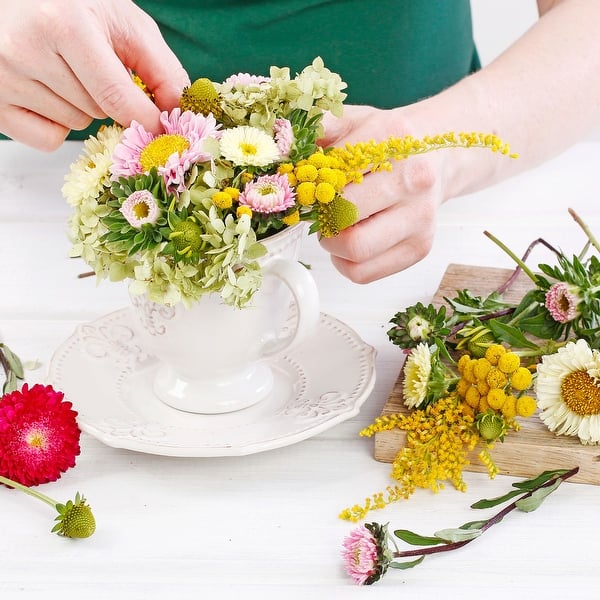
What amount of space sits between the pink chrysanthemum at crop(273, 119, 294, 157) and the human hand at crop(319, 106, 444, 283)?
100 mm

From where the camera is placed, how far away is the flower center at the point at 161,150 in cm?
68

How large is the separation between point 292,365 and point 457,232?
1.33 ft

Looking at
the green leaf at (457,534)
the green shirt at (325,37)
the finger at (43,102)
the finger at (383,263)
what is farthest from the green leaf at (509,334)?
the green shirt at (325,37)

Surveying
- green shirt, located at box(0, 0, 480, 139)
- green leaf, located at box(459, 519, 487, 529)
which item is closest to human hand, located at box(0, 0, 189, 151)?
green leaf, located at box(459, 519, 487, 529)

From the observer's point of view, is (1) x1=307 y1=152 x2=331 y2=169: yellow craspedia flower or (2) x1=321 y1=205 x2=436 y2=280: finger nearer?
(1) x1=307 y1=152 x2=331 y2=169: yellow craspedia flower

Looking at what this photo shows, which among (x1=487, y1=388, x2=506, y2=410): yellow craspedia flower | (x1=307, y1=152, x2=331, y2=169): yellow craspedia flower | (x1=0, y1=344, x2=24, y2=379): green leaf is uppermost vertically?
(x1=307, y1=152, x2=331, y2=169): yellow craspedia flower

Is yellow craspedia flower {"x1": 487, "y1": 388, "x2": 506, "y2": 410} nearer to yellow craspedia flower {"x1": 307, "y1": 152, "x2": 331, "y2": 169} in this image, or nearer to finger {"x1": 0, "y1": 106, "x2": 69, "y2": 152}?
yellow craspedia flower {"x1": 307, "y1": 152, "x2": 331, "y2": 169}

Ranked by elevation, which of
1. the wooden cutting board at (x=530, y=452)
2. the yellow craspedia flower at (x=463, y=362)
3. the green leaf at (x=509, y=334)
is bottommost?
the wooden cutting board at (x=530, y=452)

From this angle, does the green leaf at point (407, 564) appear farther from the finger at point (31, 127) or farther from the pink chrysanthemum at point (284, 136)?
the finger at point (31, 127)

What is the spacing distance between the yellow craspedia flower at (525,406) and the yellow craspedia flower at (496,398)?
0.5 inches

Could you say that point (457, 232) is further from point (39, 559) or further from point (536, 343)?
point (39, 559)

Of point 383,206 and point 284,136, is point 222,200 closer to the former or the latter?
point 284,136

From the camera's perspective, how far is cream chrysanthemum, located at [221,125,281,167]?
68cm

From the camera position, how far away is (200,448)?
2.35 ft
